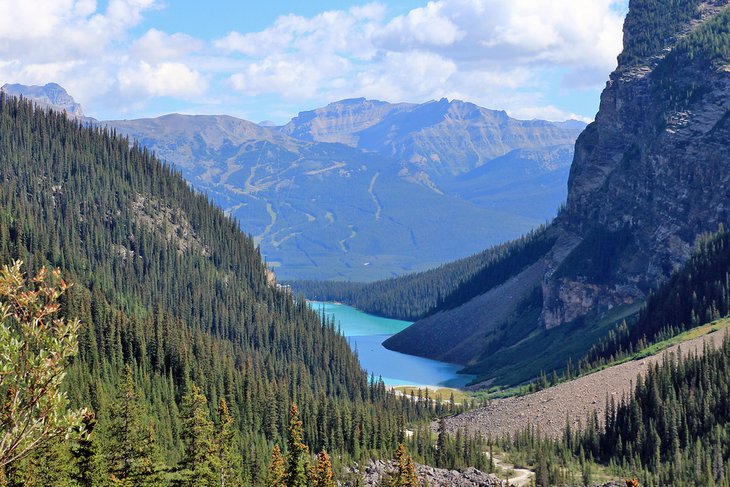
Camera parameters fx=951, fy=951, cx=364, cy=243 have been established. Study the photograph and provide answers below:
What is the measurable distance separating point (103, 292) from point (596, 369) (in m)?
96.7

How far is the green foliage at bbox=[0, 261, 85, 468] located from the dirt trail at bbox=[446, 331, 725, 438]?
421 feet

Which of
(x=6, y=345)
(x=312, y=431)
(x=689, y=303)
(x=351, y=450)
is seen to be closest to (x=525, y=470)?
(x=351, y=450)

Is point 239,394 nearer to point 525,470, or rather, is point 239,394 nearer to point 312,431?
point 312,431

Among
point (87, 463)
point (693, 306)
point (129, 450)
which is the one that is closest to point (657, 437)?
point (693, 306)

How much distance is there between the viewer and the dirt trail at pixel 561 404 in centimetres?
15512

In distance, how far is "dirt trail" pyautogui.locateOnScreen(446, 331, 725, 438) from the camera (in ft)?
509

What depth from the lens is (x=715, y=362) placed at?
459ft

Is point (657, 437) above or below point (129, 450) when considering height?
below

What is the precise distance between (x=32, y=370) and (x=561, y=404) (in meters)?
143

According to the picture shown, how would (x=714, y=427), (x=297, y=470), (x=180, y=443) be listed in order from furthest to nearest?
(x=714, y=427) < (x=180, y=443) < (x=297, y=470)

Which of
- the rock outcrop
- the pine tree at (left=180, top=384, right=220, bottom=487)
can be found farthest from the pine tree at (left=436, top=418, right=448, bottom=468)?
the pine tree at (left=180, top=384, right=220, bottom=487)

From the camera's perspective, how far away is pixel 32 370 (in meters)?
27.2

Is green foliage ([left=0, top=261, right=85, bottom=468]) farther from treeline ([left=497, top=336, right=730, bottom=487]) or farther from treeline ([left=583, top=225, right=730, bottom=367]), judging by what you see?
treeline ([left=583, top=225, right=730, bottom=367])

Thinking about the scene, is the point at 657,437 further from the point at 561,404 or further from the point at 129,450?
the point at 129,450
